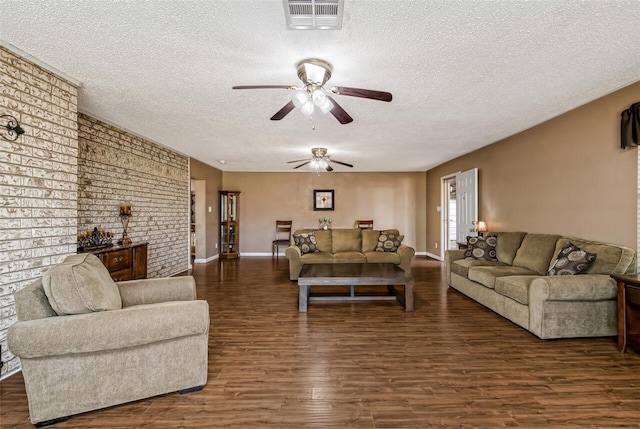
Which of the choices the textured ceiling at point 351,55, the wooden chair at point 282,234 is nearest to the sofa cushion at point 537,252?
the textured ceiling at point 351,55

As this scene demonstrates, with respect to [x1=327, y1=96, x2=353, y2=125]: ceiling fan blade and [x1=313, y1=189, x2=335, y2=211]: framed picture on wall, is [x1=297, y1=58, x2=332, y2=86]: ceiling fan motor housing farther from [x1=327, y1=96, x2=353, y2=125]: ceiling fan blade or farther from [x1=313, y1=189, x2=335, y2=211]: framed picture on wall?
[x1=313, y1=189, x2=335, y2=211]: framed picture on wall

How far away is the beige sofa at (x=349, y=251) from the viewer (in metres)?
5.19

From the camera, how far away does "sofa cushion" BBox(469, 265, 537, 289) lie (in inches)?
140

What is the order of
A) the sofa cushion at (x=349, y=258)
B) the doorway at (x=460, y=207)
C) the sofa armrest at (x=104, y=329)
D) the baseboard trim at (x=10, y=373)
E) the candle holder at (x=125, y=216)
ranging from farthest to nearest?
the doorway at (x=460, y=207) → the sofa cushion at (x=349, y=258) → the candle holder at (x=125, y=216) → the baseboard trim at (x=10, y=373) → the sofa armrest at (x=104, y=329)

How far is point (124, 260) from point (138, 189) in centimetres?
153

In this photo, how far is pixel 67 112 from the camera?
9.00 feet

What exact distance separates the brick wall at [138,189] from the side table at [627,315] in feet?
18.1

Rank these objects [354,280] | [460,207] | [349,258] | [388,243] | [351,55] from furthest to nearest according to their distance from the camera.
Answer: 1. [460,207]
2. [388,243]
3. [349,258]
4. [354,280]
5. [351,55]

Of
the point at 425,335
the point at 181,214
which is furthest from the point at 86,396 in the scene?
the point at 181,214

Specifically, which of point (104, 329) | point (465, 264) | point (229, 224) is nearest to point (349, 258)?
point (465, 264)

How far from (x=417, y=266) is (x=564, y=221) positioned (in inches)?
131

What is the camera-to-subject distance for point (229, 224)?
805 cm

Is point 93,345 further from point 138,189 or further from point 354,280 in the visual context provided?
point 138,189

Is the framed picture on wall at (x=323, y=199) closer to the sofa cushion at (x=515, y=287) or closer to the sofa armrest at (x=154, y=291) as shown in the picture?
the sofa cushion at (x=515, y=287)
